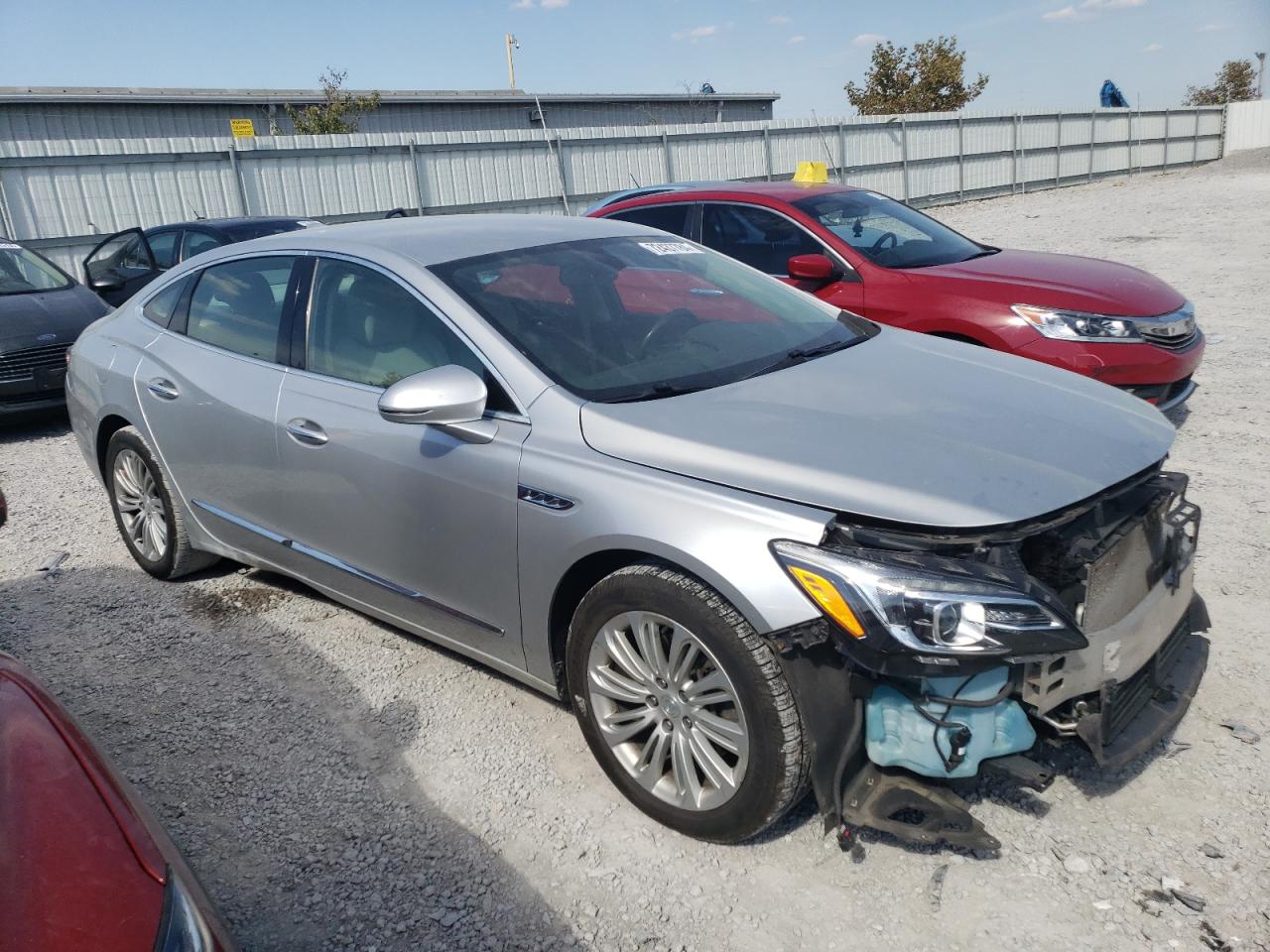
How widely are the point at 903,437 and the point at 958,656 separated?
0.67 meters

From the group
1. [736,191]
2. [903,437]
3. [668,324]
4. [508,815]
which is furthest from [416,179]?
[903,437]

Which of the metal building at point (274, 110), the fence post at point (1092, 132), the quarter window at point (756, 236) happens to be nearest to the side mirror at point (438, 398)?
the quarter window at point (756, 236)

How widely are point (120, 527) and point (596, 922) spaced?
3.60 m

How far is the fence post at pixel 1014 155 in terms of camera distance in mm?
28078

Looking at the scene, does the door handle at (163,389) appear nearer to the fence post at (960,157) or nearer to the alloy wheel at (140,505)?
the alloy wheel at (140,505)

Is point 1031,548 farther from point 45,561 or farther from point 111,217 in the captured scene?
point 111,217

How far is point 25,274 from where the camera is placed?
8.73 m

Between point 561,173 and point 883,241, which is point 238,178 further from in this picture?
point 883,241

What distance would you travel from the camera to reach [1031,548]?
8.40ft

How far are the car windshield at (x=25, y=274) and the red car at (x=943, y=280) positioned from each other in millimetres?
5102

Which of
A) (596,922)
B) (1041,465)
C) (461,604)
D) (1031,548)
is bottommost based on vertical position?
Result: (596,922)

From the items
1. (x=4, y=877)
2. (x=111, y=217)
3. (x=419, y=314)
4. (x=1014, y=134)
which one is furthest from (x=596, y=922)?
(x=1014, y=134)

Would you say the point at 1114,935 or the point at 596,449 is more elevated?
the point at 596,449

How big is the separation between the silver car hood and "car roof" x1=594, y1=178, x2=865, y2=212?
11.6 ft
